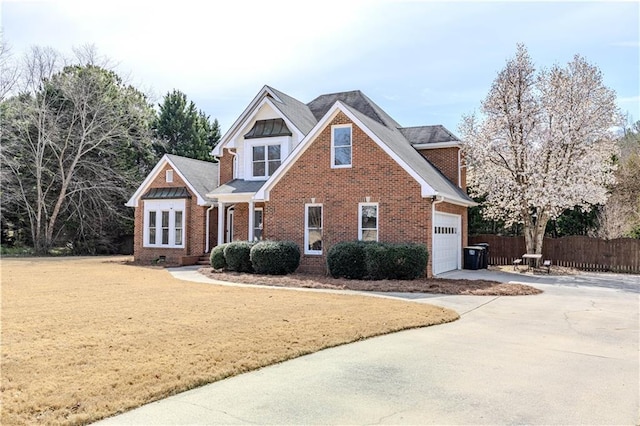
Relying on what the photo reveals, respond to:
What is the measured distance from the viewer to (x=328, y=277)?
15.8 meters

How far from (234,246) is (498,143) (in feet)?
41.4

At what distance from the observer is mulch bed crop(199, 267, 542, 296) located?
1276cm

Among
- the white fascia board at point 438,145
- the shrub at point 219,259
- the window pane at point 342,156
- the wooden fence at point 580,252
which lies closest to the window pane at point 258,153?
the shrub at point 219,259

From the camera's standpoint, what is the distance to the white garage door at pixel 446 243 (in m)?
17.1

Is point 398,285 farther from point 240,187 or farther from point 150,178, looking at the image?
point 150,178

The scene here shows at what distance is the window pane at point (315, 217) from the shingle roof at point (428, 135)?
698 cm

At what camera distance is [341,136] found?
1714 centimetres

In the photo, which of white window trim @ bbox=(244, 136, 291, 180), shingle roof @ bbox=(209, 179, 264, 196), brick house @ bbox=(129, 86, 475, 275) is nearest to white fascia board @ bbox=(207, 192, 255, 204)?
brick house @ bbox=(129, 86, 475, 275)

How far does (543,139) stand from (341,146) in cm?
969

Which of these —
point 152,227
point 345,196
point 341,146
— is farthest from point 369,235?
point 152,227

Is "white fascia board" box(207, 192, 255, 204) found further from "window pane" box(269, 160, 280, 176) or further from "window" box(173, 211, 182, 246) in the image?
"window" box(173, 211, 182, 246)

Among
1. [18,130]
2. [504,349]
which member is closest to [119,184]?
[18,130]

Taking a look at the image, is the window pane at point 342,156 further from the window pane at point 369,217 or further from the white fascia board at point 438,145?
the white fascia board at point 438,145

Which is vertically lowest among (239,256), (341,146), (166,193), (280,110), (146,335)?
(146,335)
